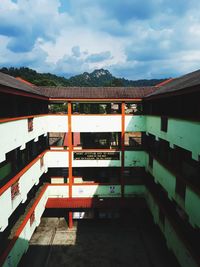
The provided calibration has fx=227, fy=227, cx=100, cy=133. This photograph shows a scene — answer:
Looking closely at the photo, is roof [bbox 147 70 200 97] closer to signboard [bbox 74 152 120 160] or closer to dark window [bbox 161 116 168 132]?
dark window [bbox 161 116 168 132]

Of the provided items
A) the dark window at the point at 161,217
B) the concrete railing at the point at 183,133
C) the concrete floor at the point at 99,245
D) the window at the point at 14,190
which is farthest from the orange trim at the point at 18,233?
the concrete railing at the point at 183,133

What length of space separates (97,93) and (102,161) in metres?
7.22

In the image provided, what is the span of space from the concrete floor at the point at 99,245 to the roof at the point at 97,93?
43.5 feet

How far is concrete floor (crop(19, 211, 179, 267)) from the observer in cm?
1869

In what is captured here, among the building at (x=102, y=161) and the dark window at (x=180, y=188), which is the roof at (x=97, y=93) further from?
the dark window at (x=180, y=188)

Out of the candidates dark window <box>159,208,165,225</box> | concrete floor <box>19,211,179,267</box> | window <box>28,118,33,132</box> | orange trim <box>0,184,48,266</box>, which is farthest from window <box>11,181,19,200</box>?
dark window <box>159,208,165,225</box>

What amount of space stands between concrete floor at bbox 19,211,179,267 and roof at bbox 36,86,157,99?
43.5 ft

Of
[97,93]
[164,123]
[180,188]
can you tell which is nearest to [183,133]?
[180,188]

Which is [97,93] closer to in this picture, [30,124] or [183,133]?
[30,124]

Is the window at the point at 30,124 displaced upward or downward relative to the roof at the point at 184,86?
downward

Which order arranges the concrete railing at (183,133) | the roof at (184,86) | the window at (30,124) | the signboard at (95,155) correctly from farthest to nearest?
1. the signboard at (95,155)
2. the window at (30,124)
3. the roof at (184,86)
4. the concrete railing at (183,133)

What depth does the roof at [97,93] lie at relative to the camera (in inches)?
899

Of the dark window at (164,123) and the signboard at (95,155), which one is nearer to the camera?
the dark window at (164,123)

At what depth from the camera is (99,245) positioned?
2091 cm
